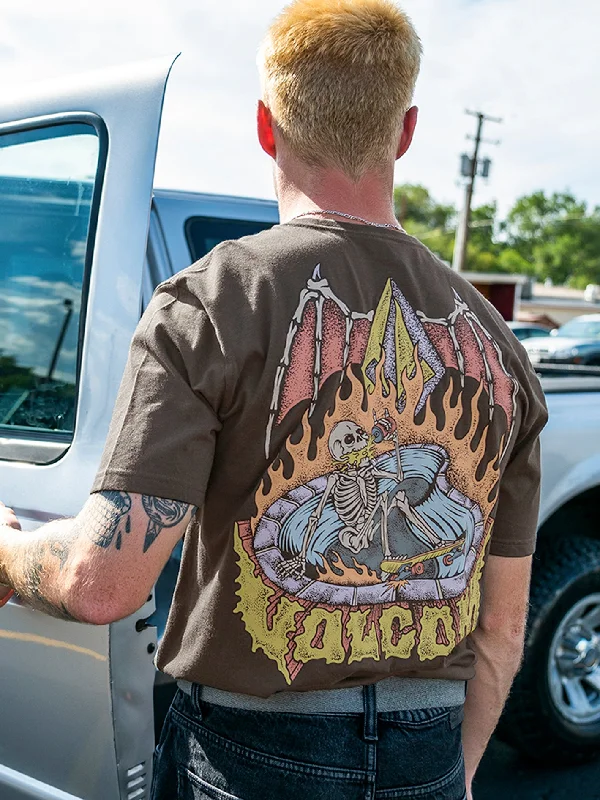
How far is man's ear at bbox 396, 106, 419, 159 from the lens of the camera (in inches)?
55.3

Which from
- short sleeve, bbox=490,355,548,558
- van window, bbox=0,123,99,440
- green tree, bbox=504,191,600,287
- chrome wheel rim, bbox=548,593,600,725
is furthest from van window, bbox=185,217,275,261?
green tree, bbox=504,191,600,287

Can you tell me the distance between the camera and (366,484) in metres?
1.30

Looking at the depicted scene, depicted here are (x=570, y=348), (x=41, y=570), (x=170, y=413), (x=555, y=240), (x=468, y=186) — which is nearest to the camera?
(x=170, y=413)

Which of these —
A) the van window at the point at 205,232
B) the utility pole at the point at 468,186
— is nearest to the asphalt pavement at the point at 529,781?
the van window at the point at 205,232

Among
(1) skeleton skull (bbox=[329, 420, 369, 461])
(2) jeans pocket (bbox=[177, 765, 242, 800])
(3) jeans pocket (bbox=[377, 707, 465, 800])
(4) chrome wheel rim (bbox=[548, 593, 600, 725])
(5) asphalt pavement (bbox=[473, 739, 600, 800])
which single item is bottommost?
(5) asphalt pavement (bbox=[473, 739, 600, 800])

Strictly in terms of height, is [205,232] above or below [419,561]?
above

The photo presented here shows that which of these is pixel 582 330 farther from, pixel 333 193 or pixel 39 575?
pixel 39 575

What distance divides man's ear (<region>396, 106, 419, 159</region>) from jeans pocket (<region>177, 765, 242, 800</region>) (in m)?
1.06

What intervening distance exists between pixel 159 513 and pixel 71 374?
86 cm

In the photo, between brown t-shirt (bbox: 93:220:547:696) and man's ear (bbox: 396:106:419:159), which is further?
man's ear (bbox: 396:106:419:159)

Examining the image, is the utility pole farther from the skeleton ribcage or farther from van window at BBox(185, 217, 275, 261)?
the skeleton ribcage

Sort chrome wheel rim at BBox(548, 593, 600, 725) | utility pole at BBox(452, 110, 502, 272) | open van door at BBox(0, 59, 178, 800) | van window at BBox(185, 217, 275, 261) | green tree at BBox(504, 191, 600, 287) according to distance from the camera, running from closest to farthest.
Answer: open van door at BBox(0, 59, 178, 800), chrome wheel rim at BBox(548, 593, 600, 725), van window at BBox(185, 217, 275, 261), utility pole at BBox(452, 110, 502, 272), green tree at BBox(504, 191, 600, 287)

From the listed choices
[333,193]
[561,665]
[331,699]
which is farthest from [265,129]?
[561,665]

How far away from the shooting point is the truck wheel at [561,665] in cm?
301
